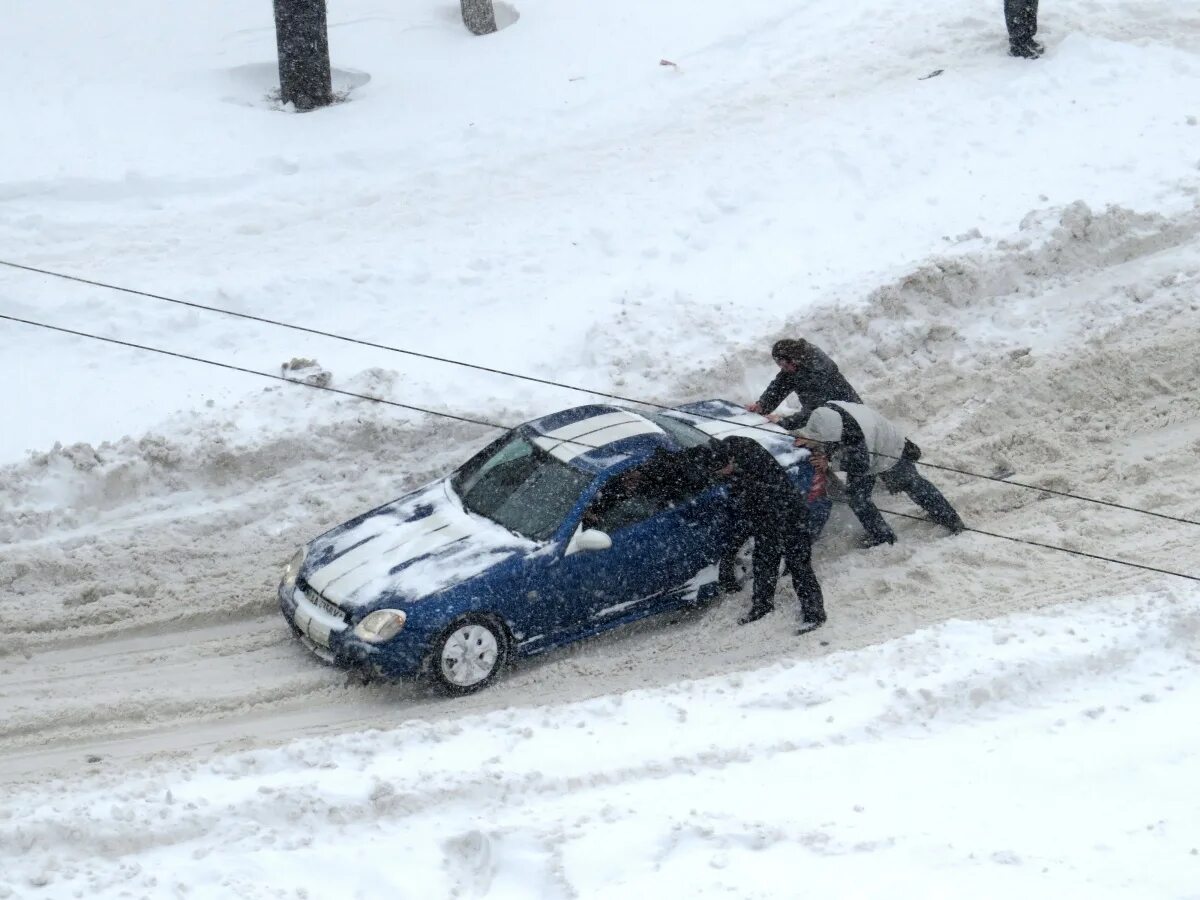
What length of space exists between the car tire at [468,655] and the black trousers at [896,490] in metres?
3.07

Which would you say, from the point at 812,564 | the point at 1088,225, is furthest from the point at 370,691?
the point at 1088,225

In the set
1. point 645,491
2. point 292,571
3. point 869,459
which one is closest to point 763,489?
point 645,491

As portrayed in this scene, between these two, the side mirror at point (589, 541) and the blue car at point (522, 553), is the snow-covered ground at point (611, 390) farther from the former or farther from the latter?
the side mirror at point (589, 541)

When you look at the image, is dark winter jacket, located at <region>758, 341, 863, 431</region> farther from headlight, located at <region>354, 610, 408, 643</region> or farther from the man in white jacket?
headlight, located at <region>354, 610, 408, 643</region>

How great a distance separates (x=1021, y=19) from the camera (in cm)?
1599

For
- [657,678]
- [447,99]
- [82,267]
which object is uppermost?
[447,99]

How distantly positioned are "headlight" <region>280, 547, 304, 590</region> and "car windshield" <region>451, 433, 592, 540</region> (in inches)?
47.4

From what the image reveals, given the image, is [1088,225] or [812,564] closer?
[812,564]

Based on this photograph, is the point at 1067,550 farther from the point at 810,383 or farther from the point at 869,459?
the point at 810,383

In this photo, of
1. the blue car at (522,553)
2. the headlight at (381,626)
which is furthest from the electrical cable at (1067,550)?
the headlight at (381,626)

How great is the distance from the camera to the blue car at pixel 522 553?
8.77 metres

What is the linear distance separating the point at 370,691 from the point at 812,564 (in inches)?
135

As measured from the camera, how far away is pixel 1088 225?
13.8m

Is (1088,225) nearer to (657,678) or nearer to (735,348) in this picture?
(735,348)
